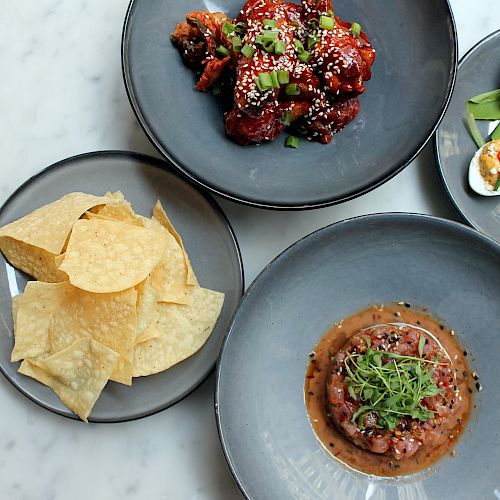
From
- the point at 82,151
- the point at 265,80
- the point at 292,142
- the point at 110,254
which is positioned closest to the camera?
the point at 265,80

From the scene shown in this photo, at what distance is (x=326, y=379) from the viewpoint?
2561 millimetres

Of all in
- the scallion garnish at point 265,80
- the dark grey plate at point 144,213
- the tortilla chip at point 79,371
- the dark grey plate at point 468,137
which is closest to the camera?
the scallion garnish at point 265,80

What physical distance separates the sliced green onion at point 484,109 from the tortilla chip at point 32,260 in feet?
5.74

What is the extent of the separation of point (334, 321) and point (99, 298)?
0.92 meters

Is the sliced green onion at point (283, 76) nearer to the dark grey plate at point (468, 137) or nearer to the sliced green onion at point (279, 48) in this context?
the sliced green onion at point (279, 48)

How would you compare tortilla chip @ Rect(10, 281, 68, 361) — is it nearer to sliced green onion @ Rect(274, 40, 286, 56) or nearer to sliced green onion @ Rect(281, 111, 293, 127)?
sliced green onion @ Rect(281, 111, 293, 127)

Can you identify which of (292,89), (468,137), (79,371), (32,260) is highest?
(292,89)

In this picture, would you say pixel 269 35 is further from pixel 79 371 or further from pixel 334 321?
pixel 79 371

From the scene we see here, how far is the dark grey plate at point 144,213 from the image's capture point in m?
2.50

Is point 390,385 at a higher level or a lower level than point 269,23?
lower

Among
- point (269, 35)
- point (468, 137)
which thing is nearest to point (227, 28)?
point (269, 35)

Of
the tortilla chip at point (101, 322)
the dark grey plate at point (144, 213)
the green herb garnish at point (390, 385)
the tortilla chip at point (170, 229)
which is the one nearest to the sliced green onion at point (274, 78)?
the dark grey plate at point (144, 213)

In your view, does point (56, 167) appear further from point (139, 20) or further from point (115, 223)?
point (139, 20)

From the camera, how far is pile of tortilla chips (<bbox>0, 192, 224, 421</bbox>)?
237 cm
